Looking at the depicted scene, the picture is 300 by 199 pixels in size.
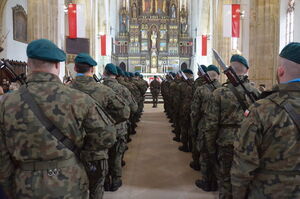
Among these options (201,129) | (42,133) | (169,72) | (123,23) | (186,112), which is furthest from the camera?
(123,23)

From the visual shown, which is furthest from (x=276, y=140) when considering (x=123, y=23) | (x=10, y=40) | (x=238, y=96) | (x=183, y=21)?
(x=183, y=21)

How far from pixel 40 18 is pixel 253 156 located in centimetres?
1005

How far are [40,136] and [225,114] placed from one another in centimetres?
216

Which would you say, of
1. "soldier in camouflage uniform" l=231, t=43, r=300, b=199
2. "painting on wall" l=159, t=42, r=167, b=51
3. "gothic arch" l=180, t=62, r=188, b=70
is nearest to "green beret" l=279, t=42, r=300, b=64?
"soldier in camouflage uniform" l=231, t=43, r=300, b=199

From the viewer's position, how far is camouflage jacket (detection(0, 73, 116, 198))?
72.9 inches

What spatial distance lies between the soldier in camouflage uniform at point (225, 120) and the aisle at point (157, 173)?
102 cm

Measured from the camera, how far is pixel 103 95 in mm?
3473

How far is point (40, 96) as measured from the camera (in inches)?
73.2

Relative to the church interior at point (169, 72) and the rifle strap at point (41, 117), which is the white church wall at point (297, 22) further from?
the rifle strap at point (41, 117)

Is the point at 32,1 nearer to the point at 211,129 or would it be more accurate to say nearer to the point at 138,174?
the point at 138,174

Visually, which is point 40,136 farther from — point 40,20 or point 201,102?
point 40,20

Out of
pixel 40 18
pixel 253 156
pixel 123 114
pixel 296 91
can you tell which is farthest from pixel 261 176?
pixel 40 18

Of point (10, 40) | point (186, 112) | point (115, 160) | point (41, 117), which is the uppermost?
point (10, 40)

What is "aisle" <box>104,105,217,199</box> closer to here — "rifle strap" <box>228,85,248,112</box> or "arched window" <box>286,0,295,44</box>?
"rifle strap" <box>228,85,248,112</box>
